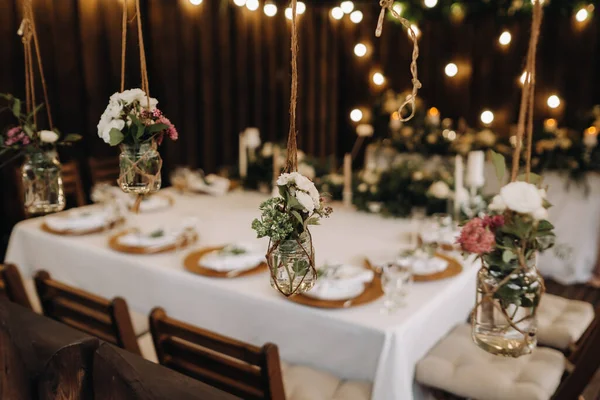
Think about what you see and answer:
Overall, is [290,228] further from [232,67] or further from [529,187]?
[232,67]

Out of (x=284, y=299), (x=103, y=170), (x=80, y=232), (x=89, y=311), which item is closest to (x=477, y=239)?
(x=284, y=299)

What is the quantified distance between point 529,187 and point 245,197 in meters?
2.44

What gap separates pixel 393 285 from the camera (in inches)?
70.7

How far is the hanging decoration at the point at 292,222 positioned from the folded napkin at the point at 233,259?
3.20 feet

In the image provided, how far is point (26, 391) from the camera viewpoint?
1.39 meters

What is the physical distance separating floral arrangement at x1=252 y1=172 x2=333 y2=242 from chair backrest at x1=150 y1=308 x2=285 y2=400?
43cm

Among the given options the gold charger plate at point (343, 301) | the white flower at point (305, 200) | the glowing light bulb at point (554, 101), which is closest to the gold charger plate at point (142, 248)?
the gold charger plate at point (343, 301)

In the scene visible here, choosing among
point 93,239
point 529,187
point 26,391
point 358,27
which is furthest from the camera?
point 358,27

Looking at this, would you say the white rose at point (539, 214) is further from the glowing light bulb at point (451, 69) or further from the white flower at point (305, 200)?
the glowing light bulb at point (451, 69)

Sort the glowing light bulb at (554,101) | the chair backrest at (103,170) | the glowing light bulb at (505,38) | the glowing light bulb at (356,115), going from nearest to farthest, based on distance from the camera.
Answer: the chair backrest at (103,170), the glowing light bulb at (554,101), the glowing light bulb at (505,38), the glowing light bulb at (356,115)

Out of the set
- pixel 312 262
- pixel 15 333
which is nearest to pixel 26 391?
pixel 15 333

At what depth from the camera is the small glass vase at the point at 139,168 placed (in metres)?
1.36

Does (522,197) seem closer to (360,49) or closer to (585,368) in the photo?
(585,368)

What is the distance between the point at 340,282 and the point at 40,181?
99cm
